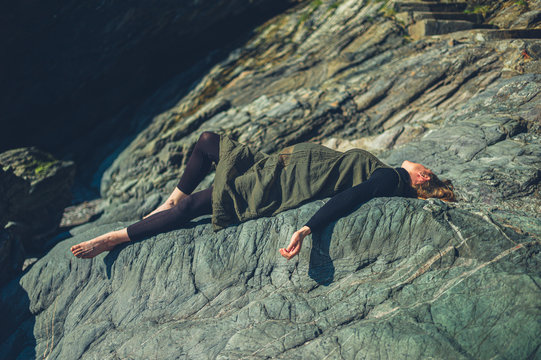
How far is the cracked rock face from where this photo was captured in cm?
409

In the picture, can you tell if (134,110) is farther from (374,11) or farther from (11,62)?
(374,11)

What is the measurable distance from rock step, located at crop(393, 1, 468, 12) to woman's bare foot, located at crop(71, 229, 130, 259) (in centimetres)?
1090

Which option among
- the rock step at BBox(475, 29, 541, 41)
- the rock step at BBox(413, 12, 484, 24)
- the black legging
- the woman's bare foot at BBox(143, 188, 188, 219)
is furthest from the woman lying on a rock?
the rock step at BBox(413, 12, 484, 24)

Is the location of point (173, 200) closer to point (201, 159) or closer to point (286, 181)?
point (201, 159)

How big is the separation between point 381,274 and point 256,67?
985 cm

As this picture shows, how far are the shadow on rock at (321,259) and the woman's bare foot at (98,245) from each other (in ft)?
9.71

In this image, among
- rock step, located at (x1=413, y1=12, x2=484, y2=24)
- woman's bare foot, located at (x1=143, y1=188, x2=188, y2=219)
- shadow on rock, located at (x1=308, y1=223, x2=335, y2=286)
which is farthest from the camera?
rock step, located at (x1=413, y1=12, x2=484, y2=24)

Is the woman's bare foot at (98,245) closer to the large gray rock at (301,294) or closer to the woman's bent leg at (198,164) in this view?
the large gray rock at (301,294)

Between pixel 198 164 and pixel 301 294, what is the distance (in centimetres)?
288

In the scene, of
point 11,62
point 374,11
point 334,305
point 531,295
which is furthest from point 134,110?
point 531,295

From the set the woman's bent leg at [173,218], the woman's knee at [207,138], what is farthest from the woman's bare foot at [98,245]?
the woman's knee at [207,138]

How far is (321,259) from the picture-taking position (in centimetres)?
507

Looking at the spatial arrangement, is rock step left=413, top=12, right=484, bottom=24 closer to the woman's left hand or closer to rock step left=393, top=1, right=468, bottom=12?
rock step left=393, top=1, right=468, bottom=12

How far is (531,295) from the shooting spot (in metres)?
3.83
